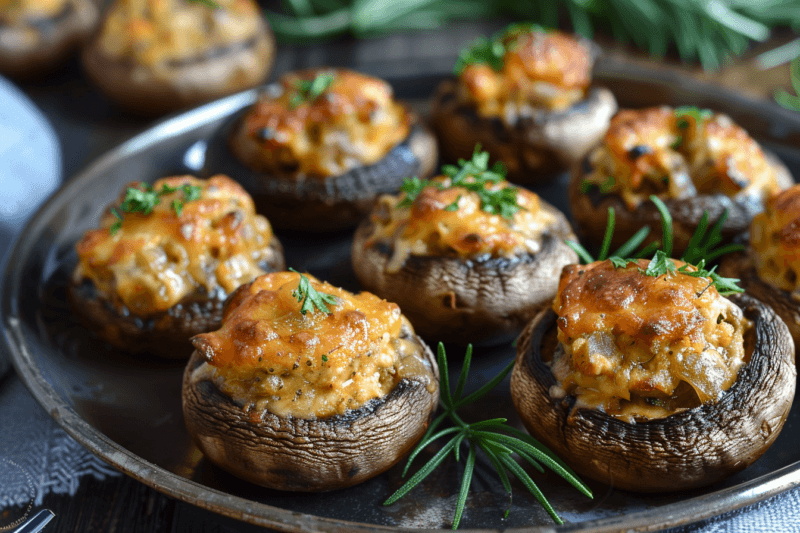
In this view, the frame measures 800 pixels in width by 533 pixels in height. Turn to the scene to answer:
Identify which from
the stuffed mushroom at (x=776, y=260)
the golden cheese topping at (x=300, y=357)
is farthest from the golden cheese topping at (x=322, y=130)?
the stuffed mushroom at (x=776, y=260)

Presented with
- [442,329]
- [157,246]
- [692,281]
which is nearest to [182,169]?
[157,246]

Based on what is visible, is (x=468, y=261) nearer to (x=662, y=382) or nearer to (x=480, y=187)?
(x=480, y=187)

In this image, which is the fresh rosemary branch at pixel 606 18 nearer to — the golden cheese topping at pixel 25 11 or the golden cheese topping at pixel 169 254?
the golden cheese topping at pixel 25 11

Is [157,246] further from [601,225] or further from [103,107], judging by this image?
[103,107]

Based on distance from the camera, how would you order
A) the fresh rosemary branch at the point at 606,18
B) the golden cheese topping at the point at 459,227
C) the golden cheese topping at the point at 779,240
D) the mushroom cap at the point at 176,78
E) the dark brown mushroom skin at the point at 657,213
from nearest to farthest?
the golden cheese topping at the point at 779,240, the golden cheese topping at the point at 459,227, the dark brown mushroom skin at the point at 657,213, the mushroom cap at the point at 176,78, the fresh rosemary branch at the point at 606,18

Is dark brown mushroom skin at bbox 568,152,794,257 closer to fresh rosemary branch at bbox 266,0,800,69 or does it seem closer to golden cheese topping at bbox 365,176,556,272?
golden cheese topping at bbox 365,176,556,272
